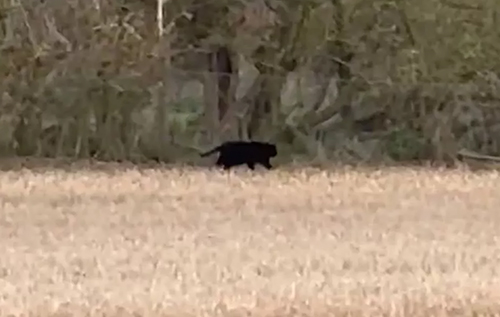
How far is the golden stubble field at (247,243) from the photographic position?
1.68 feet

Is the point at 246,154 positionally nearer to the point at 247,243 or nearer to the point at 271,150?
the point at 271,150

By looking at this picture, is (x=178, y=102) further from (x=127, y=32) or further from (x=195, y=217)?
(x=195, y=217)

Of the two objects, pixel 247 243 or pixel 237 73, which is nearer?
pixel 247 243

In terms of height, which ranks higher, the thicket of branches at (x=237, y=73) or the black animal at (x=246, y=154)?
the thicket of branches at (x=237, y=73)

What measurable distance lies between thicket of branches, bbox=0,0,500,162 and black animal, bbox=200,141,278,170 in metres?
0.08

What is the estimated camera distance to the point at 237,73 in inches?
47.4

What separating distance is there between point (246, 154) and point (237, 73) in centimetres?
14

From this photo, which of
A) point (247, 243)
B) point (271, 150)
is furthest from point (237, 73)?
point (247, 243)

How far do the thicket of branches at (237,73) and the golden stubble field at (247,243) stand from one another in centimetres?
13

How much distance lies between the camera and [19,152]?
120 cm

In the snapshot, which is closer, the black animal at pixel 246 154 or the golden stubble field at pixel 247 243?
the golden stubble field at pixel 247 243

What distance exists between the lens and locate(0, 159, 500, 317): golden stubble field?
51cm

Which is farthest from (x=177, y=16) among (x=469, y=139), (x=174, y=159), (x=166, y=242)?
(x=166, y=242)

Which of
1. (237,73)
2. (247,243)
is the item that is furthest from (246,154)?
(247,243)
